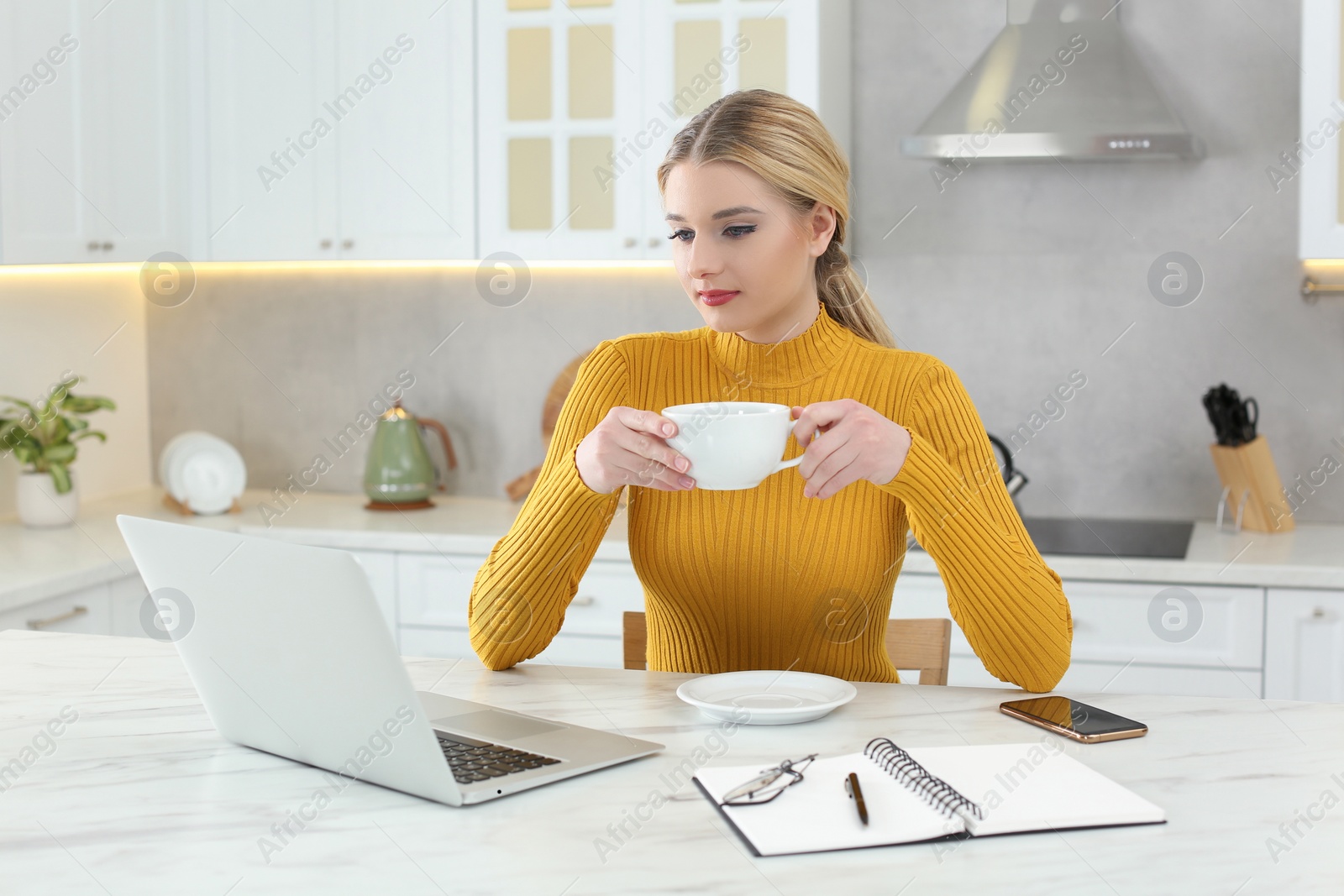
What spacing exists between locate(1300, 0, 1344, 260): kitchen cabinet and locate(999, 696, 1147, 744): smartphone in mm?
1692

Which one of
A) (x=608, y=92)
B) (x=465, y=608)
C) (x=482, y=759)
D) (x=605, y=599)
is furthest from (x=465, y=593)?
(x=482, y=759)

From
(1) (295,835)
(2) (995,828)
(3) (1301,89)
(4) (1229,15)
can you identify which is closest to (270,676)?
(1) (295,835)

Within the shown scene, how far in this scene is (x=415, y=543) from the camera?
2807 mm

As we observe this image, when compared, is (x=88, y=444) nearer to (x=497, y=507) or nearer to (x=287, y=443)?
(x=287, y=443)

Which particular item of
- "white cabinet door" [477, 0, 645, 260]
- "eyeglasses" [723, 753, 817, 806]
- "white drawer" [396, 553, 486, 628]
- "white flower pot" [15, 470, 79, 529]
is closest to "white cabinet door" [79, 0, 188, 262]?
"white flower pot" [15, 470, 79, 529]

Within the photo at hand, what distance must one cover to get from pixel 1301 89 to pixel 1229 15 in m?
0.33

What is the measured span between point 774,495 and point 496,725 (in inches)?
22.5

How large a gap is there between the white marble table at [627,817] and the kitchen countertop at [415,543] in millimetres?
1259

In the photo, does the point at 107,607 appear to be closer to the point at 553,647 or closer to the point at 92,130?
the point at 553,647

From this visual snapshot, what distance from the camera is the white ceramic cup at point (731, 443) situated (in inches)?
44.1

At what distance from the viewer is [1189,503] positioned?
2.89 meters

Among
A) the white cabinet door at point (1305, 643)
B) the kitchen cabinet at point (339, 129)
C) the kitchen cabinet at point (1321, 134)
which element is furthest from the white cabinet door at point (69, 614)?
the kitchen cabinet at point (1321, 134)

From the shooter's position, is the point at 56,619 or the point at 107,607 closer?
the point at 56,619

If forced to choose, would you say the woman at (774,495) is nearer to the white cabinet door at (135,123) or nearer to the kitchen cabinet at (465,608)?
the kitchen cabinet at (465,608)
